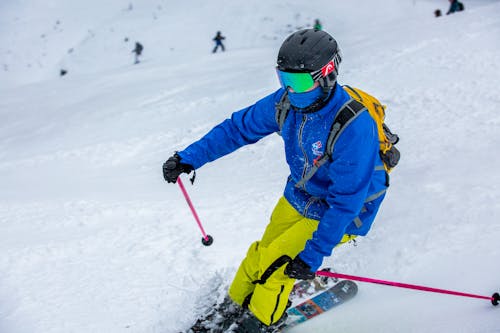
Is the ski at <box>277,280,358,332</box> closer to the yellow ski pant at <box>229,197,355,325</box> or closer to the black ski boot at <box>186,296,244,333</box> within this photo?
the black ski boot at <box>186,296,244,333</box>

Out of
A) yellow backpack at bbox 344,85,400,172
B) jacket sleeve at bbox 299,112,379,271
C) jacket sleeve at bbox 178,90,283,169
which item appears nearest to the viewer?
jacket sleeve at bbox 299,112,379,271

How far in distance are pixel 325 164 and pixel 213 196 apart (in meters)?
3.64

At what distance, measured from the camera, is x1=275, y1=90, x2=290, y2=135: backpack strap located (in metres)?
2.87

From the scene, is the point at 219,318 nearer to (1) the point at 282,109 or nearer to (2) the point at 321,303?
(2) the point at 321,303

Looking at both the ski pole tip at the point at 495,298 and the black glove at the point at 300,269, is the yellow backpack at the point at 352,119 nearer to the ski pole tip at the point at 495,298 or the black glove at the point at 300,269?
the black glove at the point at 300,269

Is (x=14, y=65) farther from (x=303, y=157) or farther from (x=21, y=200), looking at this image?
(x=303, y=157)

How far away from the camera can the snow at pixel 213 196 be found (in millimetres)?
3977

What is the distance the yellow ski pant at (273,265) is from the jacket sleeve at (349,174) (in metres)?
0.44

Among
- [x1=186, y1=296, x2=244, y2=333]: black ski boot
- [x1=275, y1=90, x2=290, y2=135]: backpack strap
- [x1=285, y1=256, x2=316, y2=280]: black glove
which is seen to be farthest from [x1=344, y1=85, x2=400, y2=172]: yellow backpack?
[x1=186, y1=296, x2=244, y2=333]: black ski boot

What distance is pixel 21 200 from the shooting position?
7.01 metres

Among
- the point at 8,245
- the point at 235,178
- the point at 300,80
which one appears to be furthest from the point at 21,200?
the point at 300,80

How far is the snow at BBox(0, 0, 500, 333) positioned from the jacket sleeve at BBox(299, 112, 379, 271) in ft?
4.20

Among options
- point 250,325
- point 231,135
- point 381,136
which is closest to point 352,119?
point 381,136

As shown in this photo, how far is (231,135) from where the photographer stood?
10.8 feet
